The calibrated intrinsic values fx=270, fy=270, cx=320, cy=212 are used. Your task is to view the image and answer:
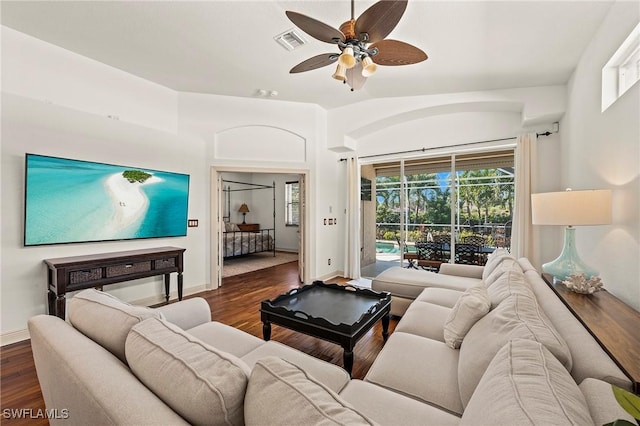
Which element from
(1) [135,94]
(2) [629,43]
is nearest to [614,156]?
(2) [629,43]

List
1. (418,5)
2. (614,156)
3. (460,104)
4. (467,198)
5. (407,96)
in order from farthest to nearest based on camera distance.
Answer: (467,198)
(407,96)
(460,104)
(418,5)
(614,156)

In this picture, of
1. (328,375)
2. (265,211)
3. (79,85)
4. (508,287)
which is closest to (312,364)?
(328,375)

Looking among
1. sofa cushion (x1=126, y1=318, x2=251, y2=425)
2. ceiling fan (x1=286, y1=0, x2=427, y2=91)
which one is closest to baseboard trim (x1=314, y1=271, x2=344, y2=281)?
ceiling fan (x1=286, y1=0, x2=427, y2=91)

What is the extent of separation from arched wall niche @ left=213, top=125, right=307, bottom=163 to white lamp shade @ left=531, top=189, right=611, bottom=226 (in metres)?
3.69

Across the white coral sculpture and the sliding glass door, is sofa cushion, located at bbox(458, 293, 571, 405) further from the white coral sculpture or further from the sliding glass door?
the sliding glass door

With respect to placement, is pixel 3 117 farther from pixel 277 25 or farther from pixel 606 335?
pixel 606 335

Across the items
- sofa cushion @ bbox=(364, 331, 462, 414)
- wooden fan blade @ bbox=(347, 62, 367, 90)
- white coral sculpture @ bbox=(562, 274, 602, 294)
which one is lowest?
sofa cushion @ bbox=(364, 331, 462, 414)

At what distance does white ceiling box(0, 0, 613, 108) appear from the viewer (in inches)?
92.6

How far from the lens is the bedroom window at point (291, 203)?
898 cm

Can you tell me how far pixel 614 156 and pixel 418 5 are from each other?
1985 millimetres

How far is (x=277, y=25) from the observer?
104 inches

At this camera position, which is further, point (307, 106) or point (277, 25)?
point (307, 106)

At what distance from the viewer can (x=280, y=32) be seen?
2.74m

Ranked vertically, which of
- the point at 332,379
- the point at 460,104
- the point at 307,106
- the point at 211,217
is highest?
the point at 307,106
